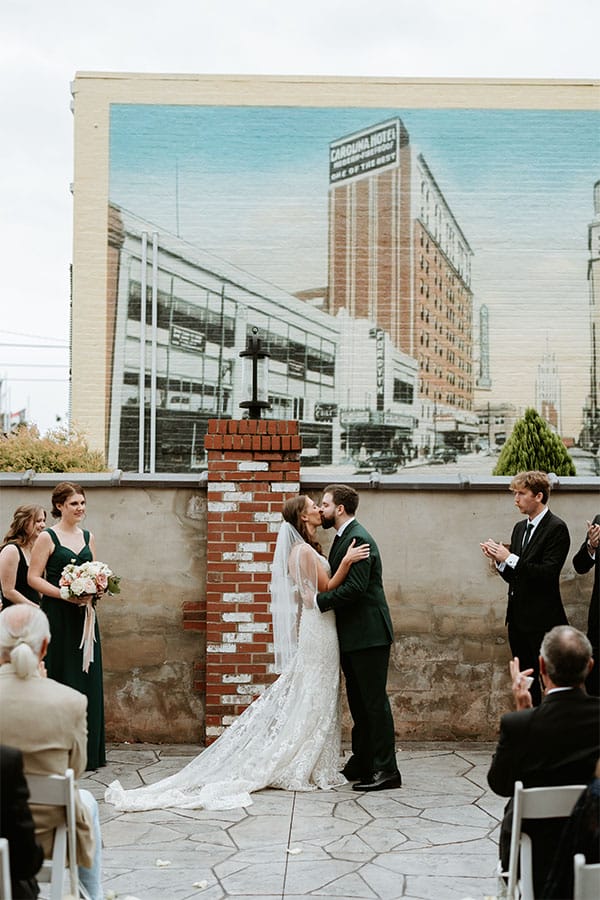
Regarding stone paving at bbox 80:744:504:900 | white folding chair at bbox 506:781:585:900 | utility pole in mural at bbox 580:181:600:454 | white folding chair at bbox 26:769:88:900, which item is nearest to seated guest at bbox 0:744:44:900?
white folding chair at bbox 26:769:88:900

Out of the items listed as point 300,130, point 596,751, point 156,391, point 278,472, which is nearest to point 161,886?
point 596,751

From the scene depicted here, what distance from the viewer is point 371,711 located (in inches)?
271

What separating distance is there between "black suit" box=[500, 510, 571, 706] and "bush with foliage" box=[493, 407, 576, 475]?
2.75 m

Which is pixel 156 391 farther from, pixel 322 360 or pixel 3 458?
pixel 3 458

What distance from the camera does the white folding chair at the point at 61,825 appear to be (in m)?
3.70

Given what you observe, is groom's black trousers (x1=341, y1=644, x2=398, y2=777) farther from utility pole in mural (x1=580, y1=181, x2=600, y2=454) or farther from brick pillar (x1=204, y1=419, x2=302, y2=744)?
utility pole in mural (x1=580, y1=181, x2=600, y2=454)

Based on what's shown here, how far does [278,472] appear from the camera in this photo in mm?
7891

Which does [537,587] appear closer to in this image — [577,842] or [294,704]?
[294,704]

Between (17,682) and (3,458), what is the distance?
5.81m

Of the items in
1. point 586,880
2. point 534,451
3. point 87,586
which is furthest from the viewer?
point 534,451

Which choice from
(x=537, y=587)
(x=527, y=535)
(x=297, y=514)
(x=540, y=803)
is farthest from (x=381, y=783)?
(x=540, y=803)

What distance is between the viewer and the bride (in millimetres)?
6750

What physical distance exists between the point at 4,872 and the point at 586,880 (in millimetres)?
1843

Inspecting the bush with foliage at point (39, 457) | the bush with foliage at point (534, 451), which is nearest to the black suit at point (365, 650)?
the bush with foliage at point (534, 451)
